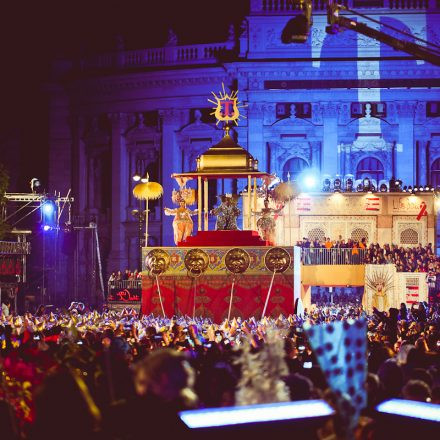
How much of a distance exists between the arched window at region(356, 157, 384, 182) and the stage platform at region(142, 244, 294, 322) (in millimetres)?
23799

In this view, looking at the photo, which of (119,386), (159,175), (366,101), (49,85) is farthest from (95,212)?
(119,386)

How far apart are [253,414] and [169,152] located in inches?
1847

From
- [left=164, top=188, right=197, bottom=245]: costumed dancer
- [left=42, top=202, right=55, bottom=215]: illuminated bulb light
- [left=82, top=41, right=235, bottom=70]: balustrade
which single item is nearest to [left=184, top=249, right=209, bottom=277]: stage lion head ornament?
[left=164, top=188, right=197, bottom=245]: costumed dancer

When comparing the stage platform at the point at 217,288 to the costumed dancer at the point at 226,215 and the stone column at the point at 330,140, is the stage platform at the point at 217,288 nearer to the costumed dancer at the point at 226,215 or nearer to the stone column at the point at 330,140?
the costumed dancer at the point at 226,215

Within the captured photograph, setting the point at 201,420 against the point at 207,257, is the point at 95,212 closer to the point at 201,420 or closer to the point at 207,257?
the point at 207,257

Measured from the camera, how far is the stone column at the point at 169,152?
52844 mm

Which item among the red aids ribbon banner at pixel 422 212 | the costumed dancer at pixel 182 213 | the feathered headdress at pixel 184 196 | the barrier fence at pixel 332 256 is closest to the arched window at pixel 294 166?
the red aids ribbon banner at pixel 422 212

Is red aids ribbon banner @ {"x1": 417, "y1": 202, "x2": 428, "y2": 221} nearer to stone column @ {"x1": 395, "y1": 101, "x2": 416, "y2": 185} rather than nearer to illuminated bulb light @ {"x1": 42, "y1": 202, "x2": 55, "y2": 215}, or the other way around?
stone column @ {"x1": 395, "y1": 101, "x2": 416, "y2": 185}

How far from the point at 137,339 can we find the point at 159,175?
38.7m

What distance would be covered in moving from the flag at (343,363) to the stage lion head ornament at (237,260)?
71.8 feet

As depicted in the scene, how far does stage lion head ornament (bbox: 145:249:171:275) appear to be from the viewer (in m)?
29.3

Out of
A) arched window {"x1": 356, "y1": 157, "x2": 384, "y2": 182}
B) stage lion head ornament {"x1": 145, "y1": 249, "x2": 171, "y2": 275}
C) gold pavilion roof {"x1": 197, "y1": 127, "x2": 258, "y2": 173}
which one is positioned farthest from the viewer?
arched window {"x1": 356, "y1": 157, "x2": 384, "y2": 182}

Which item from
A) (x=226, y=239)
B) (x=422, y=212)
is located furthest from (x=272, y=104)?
(x=226, y=239)

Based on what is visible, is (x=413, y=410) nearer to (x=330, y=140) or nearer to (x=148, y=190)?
(x=148, y=190)
